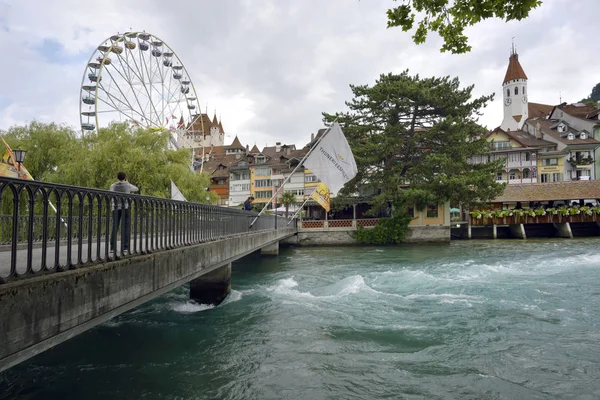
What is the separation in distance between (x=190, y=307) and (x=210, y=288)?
996 mm

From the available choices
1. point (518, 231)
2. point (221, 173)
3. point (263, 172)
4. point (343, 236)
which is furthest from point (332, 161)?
point (221, 173)

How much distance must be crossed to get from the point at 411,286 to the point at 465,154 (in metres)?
28.4

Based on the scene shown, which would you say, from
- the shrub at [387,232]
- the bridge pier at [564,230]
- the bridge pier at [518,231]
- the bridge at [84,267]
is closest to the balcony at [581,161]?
the bridge pier at [564,230]

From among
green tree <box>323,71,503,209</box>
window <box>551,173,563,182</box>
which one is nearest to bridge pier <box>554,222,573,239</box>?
green tree <box>323,71,503,209</box>

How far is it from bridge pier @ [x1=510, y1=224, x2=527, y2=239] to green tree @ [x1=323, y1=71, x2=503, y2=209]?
865 centimetres

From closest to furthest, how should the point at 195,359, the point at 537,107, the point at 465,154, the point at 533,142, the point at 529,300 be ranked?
1. the point at 195,359
2. the point at 529,300
3. the point at 465,154
4. the point at 533,142
5. the point at 537,107

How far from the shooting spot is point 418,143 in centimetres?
4331

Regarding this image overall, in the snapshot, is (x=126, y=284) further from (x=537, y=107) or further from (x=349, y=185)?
(x=537, y=107)

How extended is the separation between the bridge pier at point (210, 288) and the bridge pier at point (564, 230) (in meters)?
→ 43.6

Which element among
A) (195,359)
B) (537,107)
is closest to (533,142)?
(537,107)

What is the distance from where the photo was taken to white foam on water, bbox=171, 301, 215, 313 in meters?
13.5

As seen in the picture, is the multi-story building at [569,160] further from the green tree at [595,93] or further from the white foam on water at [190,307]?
the white foam on water at [190,307]

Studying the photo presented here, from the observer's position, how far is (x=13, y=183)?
4289 mm

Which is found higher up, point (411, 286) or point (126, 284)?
point (126, 284)
